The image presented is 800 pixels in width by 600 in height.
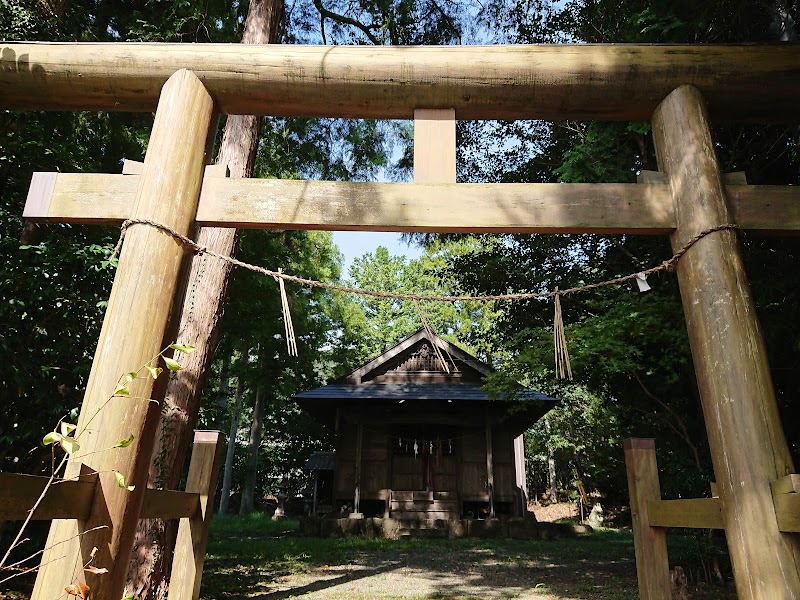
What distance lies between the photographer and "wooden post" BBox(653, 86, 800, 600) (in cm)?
217

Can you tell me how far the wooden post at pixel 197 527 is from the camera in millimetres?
3309

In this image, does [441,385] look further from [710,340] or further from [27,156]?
[710,340]

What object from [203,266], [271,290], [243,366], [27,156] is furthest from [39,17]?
[243,366]

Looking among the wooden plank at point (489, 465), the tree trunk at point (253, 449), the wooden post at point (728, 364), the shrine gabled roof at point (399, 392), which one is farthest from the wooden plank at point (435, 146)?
the tree trunk at point (253, 449)

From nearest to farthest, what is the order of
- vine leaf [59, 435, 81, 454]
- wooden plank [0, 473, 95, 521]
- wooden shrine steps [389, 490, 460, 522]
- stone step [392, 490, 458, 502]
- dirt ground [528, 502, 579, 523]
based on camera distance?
vine leaf [59, 435, 81, 454] → wooden plank [0, 473, 95, 521] → wooden shrine steps [389, 490, 460, 522] → stone step [392, 490, 458, 502] → dirt ground [528, 502, 579, 523]

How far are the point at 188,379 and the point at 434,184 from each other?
3163 millimetres

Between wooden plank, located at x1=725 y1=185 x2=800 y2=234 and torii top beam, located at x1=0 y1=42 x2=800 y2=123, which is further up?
torii top beam, located at x1=0 y1=42 x2=800 y2=123

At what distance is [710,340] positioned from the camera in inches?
99.3

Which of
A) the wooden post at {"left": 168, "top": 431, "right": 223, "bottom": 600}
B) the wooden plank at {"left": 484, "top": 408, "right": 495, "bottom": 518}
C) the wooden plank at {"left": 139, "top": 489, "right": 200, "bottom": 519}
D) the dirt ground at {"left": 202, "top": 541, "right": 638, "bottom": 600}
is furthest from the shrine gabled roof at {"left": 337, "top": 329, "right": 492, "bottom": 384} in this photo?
the wooden plank at {"left": 139, "top": 489, "right": 200, "bottom": 519}

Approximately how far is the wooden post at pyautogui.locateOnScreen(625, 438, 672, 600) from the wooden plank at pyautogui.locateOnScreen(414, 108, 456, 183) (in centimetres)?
207

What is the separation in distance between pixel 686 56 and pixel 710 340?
61.0 inches

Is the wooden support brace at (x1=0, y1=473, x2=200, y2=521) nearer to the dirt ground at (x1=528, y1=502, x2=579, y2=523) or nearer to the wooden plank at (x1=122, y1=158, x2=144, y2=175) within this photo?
the wooden plank at (x1=122, y1=158, x2=144, y2=175)

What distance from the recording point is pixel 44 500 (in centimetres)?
189

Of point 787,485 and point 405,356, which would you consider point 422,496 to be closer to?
point 405,356
